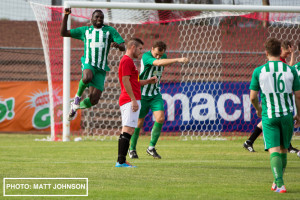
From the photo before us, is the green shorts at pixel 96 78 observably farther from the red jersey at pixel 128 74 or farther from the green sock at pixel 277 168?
the green sock at pixel 277 168

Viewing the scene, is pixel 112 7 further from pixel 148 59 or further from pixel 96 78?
pixel 148 59

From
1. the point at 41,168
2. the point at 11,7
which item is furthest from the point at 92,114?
the point at 41,168

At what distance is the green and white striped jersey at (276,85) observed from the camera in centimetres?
600

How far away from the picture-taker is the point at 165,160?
9.40 metres

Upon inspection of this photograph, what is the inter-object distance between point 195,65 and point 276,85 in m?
11.4

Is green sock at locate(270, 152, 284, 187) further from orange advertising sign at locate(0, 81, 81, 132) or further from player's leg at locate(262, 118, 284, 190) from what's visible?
orange advertising sign at locate(0, 81, 81, 132)

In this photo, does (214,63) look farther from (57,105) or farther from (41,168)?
(41,168)

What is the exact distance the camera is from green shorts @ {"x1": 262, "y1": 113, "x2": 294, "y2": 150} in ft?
19.6

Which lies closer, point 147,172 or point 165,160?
point 147,172

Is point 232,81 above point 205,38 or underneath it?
underneath

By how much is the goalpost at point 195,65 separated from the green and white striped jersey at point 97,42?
3.77 m

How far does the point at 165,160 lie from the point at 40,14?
7.49m

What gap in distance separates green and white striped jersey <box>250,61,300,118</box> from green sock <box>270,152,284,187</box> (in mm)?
442

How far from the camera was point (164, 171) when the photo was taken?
7.72m
